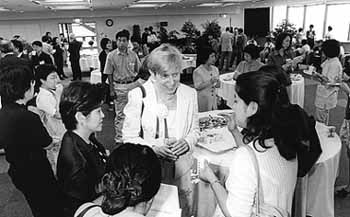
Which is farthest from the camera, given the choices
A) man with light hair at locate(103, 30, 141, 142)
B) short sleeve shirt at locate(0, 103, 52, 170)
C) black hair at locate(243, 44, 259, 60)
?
man with light hair at locate(103, 30, 141, 142)

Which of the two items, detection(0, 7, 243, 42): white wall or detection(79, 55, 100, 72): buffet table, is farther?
detection(0, 7, 243, 42): white wall

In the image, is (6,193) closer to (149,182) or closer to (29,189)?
(29,189)

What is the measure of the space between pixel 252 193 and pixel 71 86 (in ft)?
3.16

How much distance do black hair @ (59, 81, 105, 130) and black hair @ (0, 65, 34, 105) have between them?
62 centimetres

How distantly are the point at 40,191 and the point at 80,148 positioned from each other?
774 millimetres

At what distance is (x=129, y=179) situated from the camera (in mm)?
908

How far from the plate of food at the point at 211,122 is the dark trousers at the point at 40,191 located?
1274 millimetres

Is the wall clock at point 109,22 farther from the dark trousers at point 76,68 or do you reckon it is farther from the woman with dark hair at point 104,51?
the woman with dark hair at point 104,51

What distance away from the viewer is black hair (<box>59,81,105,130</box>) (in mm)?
1381

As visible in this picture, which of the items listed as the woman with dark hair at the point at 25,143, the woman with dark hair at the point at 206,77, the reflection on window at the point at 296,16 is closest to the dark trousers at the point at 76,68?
the woman with dark hair at the point at 206,77

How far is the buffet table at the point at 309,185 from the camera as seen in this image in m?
1.95

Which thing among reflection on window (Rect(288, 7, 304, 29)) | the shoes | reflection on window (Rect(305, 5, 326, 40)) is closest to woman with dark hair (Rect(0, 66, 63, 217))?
the shoes

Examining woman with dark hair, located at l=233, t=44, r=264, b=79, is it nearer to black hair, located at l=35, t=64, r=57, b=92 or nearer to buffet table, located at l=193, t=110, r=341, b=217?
buffet table, located at l=193, t=110, r=341, b=217

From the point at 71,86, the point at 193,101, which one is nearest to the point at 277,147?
the point at 193,101
